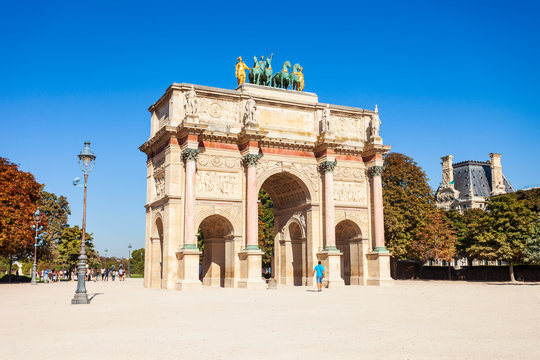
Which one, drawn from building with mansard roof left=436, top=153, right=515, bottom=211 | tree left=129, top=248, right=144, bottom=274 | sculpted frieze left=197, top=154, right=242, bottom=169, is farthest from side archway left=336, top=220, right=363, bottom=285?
tree left=129, top=248, right=144, bottom=274

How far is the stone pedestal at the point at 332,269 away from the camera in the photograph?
118 ft

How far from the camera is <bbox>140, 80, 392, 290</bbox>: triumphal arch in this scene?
1364 inches

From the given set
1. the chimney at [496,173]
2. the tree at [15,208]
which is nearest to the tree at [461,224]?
the tree at [15,208]

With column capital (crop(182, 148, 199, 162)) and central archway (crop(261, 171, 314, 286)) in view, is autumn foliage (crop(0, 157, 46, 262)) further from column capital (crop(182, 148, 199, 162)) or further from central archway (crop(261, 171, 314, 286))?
central archway (crop(261, 171, 314, 286))

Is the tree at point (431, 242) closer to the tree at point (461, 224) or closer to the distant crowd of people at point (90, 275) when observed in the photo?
the tree at point (461, 224)

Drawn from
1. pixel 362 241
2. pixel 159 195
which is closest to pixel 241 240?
pixel 159 195

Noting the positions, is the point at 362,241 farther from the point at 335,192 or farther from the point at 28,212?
the point at 28,212

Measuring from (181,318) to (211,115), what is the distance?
23322mm

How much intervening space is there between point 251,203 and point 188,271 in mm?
6426

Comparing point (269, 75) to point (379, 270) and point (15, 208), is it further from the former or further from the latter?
point (15, 208)

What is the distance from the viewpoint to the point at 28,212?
4350 centimetres

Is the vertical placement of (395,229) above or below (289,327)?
above

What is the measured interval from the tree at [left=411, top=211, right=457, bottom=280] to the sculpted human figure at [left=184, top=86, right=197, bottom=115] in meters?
27.6

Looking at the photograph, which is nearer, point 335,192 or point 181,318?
point 181,318
